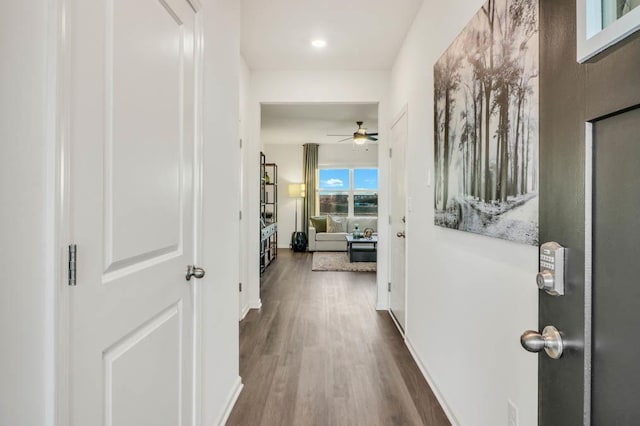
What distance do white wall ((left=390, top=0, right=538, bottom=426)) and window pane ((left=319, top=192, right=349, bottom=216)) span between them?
6191 mm

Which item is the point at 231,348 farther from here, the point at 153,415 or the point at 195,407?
the point at 153,415

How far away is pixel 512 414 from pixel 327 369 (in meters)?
1.43

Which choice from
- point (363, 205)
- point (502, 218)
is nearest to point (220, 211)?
point (502, 218)

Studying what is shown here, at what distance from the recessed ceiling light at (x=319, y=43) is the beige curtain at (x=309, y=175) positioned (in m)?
5.78

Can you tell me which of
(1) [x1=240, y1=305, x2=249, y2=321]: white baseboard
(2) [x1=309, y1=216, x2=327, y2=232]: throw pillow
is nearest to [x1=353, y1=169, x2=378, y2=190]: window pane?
(2) [x1=309, y1=216, x2=327, y2=232]: throw pillow

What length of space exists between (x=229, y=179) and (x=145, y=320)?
107cm

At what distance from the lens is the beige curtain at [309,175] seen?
9195 millimetres

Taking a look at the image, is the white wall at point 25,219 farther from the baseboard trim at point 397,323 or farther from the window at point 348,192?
the window at point 348,192

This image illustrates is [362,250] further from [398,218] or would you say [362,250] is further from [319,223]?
[398,218]

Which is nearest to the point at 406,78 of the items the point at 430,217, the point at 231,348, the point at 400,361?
the point at 430,217

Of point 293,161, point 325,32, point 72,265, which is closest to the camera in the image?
point 72,265

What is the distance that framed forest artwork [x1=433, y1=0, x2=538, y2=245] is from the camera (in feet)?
4.00

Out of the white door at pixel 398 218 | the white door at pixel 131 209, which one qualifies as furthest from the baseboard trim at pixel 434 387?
the white door at pixel 131 209

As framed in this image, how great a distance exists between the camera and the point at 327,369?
8.42 feet
